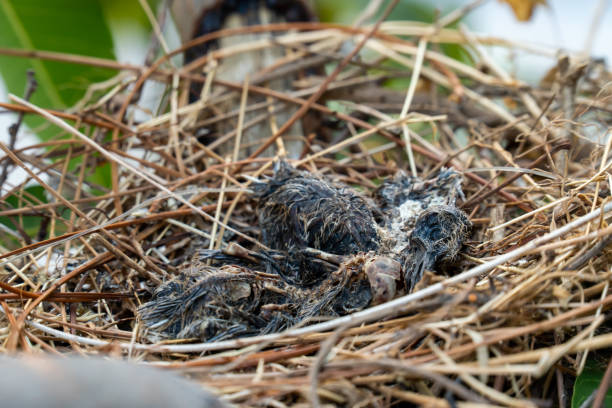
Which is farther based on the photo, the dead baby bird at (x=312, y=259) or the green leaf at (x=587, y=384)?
the dead baby bird at (x=312, y=259)

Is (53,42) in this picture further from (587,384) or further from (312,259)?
(587,384)

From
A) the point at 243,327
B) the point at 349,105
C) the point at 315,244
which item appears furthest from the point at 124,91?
the point at 243,327

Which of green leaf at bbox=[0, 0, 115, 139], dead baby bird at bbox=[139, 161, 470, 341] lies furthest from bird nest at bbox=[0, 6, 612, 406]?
green leaf at bbox=[0, 0, 115, 139]

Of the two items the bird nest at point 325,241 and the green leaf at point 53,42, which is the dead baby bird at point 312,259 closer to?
the bird nest at point 325,241

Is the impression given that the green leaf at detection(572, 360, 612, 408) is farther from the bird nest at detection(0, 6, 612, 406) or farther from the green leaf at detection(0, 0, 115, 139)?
the green leaf at detection(0, 0, 115, 139)

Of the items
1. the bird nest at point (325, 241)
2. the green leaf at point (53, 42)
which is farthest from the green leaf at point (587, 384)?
the green leaf at point (53, 42)

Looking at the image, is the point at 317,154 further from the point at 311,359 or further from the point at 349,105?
the point at 311,359
